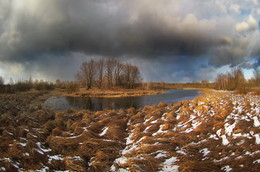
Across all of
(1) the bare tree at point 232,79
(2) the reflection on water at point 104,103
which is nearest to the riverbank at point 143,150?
(2) the reflection on water at point 104,103

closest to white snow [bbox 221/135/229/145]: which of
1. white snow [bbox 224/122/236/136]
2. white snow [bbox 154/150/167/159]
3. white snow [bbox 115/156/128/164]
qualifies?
white snow [bbox 224/122/236/136]

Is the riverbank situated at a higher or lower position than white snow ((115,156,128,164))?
higher

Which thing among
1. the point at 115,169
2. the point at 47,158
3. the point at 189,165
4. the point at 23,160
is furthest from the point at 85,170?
the point at 189,165

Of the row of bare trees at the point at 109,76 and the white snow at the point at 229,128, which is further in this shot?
the row of bare trees at the point at 109,76

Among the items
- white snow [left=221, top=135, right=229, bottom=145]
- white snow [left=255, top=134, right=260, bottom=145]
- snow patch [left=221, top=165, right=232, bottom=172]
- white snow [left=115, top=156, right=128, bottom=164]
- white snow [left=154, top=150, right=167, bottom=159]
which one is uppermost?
white snow [left=255, top=134, right=260, bottom=145]

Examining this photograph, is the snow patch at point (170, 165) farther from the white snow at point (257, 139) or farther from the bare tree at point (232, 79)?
the bare tree at point (232, 79)

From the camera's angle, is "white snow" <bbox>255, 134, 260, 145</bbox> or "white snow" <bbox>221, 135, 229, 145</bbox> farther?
"white snow" <bbox>221, 135, 229, 145</bbox>

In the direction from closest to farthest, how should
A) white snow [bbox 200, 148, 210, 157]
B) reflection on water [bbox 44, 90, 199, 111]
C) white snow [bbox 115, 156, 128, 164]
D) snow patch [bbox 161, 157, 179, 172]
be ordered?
snow patch [bbox 161, 157, 179, 172] → white snow [bbox 115, 156, 128, 164] → white snow [bbox 200, 148, 210, 157] → reflection on water [bbox 44, 90, 199, 111]

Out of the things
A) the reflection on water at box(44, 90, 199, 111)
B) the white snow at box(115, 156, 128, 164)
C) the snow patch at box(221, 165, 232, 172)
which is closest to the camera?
the snow patch at box(221, 165, 232, 172)

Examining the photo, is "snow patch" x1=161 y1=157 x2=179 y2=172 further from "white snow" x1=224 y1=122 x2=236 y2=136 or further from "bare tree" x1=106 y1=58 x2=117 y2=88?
"bare tree" x1=106 y1=58 x2=117 y2=88

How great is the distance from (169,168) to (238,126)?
3594 mm

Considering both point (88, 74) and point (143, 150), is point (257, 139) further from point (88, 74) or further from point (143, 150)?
point (88, 74)

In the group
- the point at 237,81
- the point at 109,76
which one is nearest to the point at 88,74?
the point at 109,76

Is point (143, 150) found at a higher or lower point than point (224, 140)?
lower
